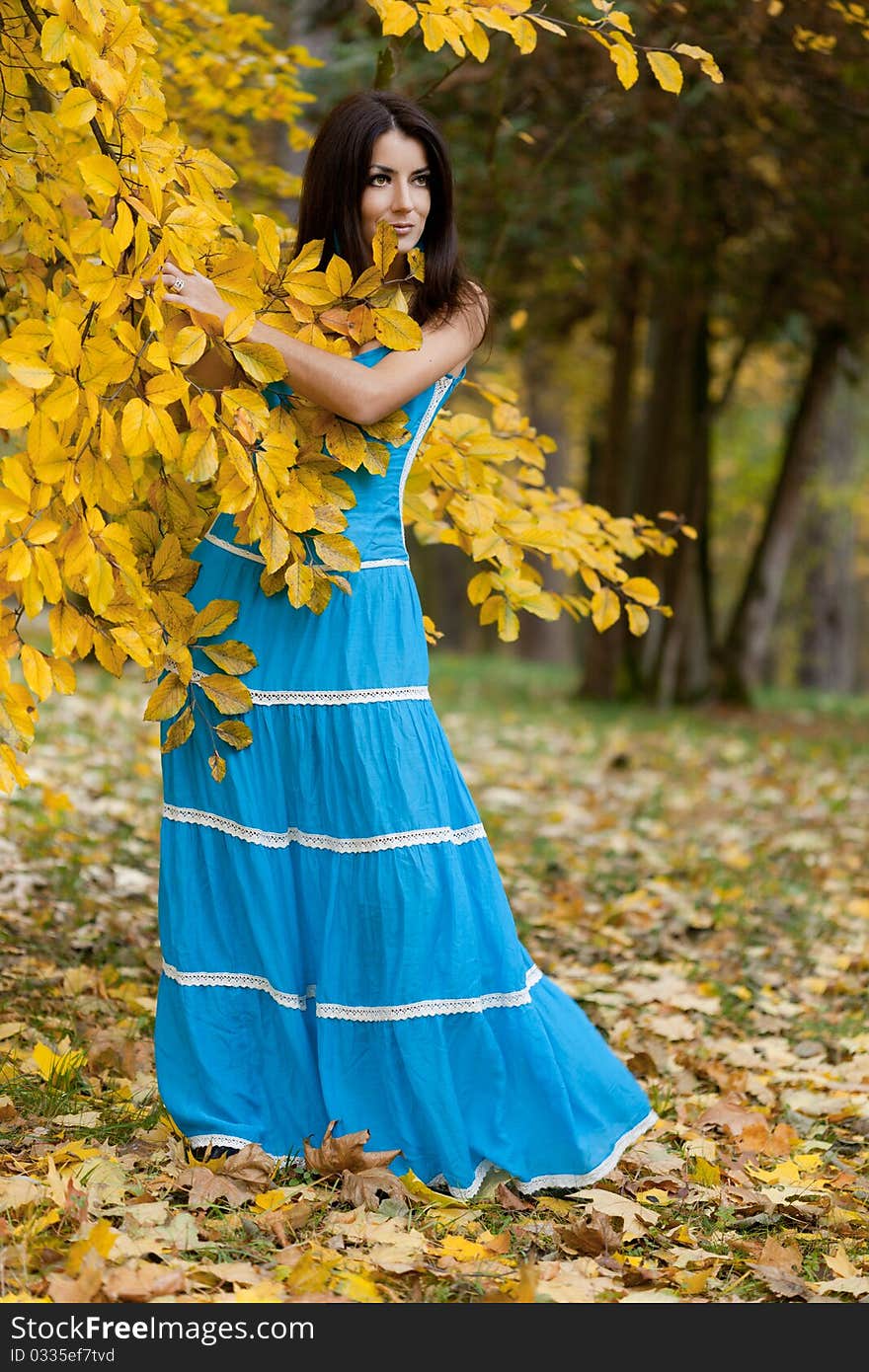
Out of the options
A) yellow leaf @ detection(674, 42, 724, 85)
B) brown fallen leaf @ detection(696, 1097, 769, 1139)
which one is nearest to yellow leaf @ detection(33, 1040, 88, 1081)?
brown fallen leaf @ detection(696, 1097, 769, 1139)

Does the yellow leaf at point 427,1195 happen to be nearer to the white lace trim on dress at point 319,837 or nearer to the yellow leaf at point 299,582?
the white lace trim on dress at point 319,837

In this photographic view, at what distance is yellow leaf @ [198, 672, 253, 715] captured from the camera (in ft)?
8.20

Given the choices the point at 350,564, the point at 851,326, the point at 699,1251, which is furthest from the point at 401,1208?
the point at 851,326

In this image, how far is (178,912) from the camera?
260 centimetres

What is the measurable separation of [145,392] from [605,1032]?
2.33 meters

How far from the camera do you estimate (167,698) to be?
8.11 ft

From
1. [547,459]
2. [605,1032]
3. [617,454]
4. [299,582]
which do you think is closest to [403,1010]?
[299,582]

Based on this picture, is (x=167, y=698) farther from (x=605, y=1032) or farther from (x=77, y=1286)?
(x=605, y=1032)

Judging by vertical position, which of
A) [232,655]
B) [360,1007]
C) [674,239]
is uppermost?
[674,239]

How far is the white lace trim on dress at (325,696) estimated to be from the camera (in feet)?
8.36

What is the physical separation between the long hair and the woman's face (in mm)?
11

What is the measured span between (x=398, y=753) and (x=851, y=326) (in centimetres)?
915

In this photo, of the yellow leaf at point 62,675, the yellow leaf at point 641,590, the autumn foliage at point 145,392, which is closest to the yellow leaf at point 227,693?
the autumn foliage at point 145,392

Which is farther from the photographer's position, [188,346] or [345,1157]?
[345,1157]
